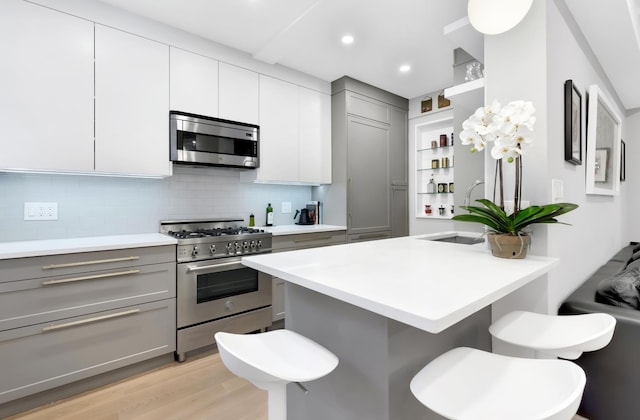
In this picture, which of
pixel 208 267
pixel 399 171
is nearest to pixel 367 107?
pixel 399 171

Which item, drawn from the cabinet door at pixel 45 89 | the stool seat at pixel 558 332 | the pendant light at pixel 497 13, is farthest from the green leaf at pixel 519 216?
the cabinet door at pixel 45 89

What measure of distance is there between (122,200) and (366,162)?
2.41 metres

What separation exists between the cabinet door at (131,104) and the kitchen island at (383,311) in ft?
5.05

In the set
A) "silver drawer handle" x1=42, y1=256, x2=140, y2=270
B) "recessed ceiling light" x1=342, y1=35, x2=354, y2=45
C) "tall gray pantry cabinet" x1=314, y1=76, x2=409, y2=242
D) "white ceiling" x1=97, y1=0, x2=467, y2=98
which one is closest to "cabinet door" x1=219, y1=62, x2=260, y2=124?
"white ceiling" x1=97, y1=0, x2=467, y2=98

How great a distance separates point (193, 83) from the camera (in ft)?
8.20

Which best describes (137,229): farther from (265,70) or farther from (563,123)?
(563,123)

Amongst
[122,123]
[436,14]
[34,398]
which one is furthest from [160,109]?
[436,14]

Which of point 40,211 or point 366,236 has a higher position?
point 40,211

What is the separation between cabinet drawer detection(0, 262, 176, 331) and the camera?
65.1 inches

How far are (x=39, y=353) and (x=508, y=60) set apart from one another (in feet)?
9.46

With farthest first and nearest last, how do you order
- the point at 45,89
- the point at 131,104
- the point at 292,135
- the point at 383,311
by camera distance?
the point at 292,135 < the point at 131,104 < the point at 45,89 < the point at 383,311

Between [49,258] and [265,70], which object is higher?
[265,70]

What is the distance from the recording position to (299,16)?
2254 mm

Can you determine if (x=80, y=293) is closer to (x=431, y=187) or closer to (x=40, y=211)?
(x=40, y=211)
